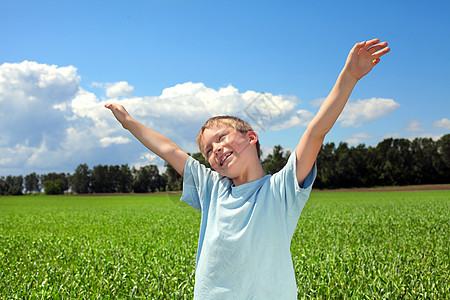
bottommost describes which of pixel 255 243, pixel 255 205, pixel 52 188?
pixel 52 188

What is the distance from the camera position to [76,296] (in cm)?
472

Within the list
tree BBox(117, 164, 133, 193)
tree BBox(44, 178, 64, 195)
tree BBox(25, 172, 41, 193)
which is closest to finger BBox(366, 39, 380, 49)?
tree BBox(117, 164, 133, 193)

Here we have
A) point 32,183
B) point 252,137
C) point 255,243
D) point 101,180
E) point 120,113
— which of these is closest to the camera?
point 255,243

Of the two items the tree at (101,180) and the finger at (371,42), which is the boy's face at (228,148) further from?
the tree at (101,180)

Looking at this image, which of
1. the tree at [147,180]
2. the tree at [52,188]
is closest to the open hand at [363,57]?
the tree at [147,180]

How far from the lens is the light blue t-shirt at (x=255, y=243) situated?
70.7 inches

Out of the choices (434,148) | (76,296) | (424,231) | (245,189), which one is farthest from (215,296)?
(434,148)

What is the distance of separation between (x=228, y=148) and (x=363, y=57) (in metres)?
0.85

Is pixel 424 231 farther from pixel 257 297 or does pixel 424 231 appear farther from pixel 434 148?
pixel 434 148

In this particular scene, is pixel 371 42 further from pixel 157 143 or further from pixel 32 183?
pixel 32 183

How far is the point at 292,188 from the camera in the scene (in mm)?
1826

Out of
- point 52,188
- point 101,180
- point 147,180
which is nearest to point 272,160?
point 147,180

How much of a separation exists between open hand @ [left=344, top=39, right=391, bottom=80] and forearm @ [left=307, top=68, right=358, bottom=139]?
0.11 ft

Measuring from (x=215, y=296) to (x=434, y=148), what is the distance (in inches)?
3772
